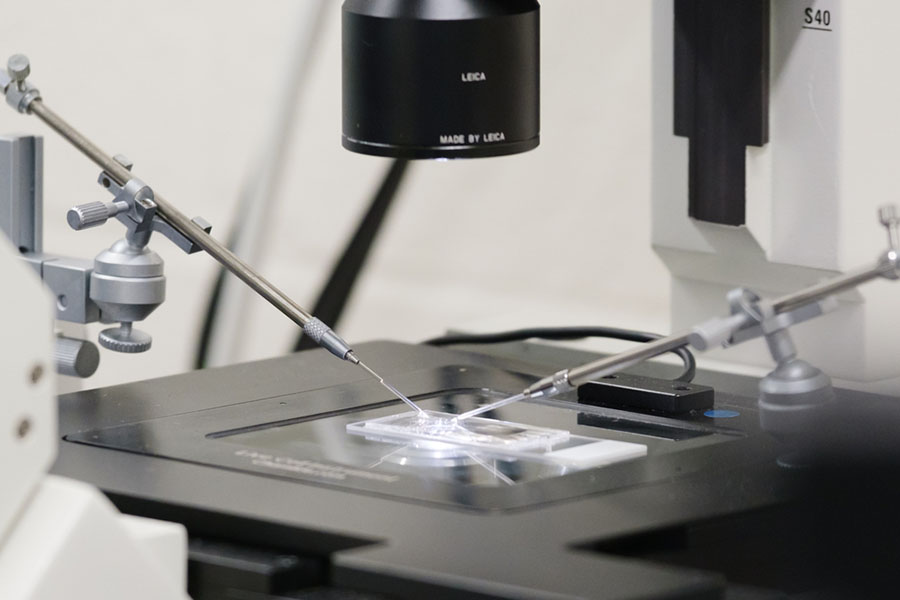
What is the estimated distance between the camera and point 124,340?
3.28 feet

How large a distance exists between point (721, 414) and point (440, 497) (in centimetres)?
25

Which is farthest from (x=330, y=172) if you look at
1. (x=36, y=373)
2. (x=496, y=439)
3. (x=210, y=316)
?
(x=36, y=373)

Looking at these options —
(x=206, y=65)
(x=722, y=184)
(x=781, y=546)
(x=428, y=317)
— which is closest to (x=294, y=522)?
(x=781, y=546)

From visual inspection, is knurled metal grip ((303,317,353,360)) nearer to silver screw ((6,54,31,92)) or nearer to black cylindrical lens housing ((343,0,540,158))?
black cylindrical lens housing ((343,0,540,158))

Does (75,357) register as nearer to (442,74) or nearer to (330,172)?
(442,74)

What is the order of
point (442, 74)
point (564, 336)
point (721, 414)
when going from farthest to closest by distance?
point (564, 336) < point (721, 414) < point (442, 74)

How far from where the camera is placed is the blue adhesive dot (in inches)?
38.7

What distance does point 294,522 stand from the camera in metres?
0.74

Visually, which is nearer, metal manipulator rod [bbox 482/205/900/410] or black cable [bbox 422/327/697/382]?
metal manipulator rod [bbox 482/205/900/410]

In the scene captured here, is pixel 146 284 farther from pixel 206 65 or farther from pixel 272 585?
pixel 206 65

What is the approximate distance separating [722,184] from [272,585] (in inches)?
20.8

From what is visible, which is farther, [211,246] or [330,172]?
[330,172]

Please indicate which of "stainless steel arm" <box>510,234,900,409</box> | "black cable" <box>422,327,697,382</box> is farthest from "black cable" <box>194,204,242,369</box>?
"stainless steel arm" <box>510,234,900,409</box>

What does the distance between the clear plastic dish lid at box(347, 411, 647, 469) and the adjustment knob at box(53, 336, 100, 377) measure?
7.0 inches
